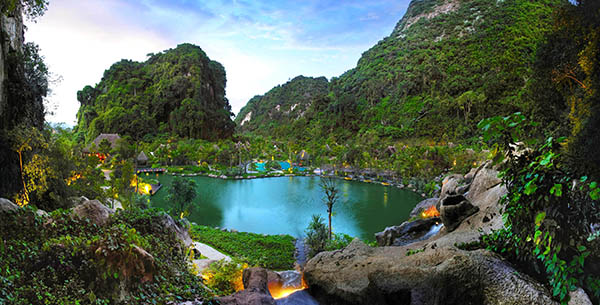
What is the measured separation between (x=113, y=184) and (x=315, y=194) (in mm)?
15695

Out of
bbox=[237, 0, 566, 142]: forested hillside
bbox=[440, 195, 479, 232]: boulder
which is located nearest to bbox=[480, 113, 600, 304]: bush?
bbox=[440, 195, 479, 232]: boulder

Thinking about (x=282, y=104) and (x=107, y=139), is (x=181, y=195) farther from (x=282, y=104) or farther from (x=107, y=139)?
(x=282, y=104)

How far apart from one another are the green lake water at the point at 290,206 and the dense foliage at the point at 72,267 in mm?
11951

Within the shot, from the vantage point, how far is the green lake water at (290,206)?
17.2m

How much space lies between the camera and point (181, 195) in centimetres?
1535

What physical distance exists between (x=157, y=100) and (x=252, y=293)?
70.1 m

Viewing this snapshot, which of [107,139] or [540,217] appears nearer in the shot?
[540,217]

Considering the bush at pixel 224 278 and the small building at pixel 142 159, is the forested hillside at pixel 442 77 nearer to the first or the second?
the bush at pixel 224 278

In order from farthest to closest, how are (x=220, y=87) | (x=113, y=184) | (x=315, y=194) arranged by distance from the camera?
(x=220, y=87)
(x=315, y=194)
(x=113, y=184)

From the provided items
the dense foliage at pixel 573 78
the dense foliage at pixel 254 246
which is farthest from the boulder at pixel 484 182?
the dense foliage at pixel 254 246

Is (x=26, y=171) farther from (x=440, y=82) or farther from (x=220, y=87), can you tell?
(x=220, y=87)

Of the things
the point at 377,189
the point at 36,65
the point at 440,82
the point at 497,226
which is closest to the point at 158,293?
the point at 497,226

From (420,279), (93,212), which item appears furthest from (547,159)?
(93,212)

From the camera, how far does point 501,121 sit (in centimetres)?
239
